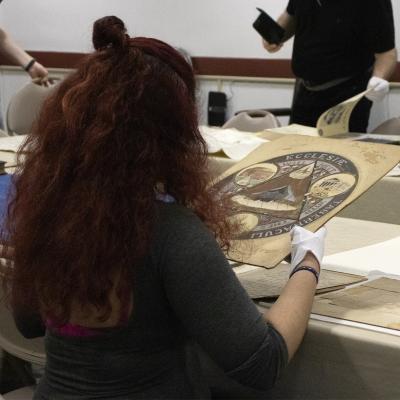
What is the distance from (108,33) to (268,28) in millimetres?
2160

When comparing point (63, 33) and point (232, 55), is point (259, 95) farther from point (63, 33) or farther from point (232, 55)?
point (63, 33)

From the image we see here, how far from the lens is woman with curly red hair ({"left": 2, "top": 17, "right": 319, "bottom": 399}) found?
78 cm

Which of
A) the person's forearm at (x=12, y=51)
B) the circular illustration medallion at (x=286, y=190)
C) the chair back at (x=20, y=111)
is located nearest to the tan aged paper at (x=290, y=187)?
the circular illustration medallion at (x=286, y=190)

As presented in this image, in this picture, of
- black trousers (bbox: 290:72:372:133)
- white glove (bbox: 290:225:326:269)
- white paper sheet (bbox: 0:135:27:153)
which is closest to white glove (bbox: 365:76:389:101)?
black trousers (bbox: 290:72:372:133)

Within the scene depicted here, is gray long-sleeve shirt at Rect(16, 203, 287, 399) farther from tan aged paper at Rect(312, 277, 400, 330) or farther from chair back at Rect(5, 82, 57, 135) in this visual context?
chair back at Rect(5, 82, 57, 135)

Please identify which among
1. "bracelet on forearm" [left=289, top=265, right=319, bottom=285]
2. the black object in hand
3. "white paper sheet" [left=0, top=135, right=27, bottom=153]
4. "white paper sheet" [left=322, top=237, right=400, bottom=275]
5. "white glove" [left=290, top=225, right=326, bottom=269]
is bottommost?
"white paper sheet" [left=0, top=135, right=27, bottom=153]

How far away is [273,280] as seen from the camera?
1.07 meters

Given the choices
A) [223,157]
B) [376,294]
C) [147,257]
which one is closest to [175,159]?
[147,257]

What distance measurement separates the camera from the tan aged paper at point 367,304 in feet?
3.03

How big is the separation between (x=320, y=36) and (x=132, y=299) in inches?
94.2

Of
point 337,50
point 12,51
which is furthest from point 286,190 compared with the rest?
point 12,51

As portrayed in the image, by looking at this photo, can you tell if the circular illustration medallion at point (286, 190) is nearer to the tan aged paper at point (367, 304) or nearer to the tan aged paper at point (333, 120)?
the tan aged paper at point (367, 304)

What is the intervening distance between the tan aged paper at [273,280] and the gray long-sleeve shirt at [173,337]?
161 millimetres

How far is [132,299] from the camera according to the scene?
83 centimetres
